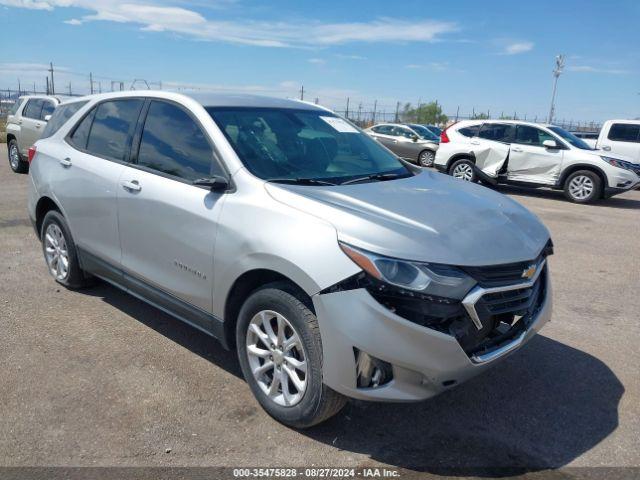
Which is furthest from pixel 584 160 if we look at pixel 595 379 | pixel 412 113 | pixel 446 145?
pixel 412 113

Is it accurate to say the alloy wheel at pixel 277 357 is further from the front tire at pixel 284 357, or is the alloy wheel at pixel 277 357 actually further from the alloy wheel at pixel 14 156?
the alloy wheel at pixel 14 156

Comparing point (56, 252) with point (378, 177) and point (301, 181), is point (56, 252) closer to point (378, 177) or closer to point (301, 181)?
point (301, 181)

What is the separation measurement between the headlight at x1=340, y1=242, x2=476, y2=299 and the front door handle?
1809mm

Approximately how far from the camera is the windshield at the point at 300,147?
3371 millimetres

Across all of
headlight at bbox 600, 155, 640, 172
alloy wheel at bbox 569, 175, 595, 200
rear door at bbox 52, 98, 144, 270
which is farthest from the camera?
alloy wheel at bbox 569, 175, 595, 200

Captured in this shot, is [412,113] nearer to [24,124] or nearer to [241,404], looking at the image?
[24,124]

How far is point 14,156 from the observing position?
499 inches

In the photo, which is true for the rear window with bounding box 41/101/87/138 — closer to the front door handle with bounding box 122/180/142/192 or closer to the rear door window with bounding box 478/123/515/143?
the front door handle with bounding box 122/180/142/192

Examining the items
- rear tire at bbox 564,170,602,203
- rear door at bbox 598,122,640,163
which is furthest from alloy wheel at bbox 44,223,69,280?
rear door at bbox 598,122,640,163

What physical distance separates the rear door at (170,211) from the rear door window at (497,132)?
10.7 metres

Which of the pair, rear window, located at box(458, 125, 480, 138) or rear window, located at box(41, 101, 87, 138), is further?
rear window, located at box(458, 125, 480, 138)

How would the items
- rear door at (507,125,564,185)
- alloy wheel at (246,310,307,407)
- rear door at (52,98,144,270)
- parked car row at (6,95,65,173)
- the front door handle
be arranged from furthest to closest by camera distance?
rear door at (507,125,564,185)
parked car row at (6,95,65,173)
rear door at (52,98,144,270)
the front door handle
alloy wheel at (246,310,307,407)

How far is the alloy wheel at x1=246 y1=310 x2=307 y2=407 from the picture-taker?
9.45 feet

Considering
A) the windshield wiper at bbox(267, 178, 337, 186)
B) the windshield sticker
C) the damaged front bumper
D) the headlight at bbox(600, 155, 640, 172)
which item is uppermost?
the windshield sticker
